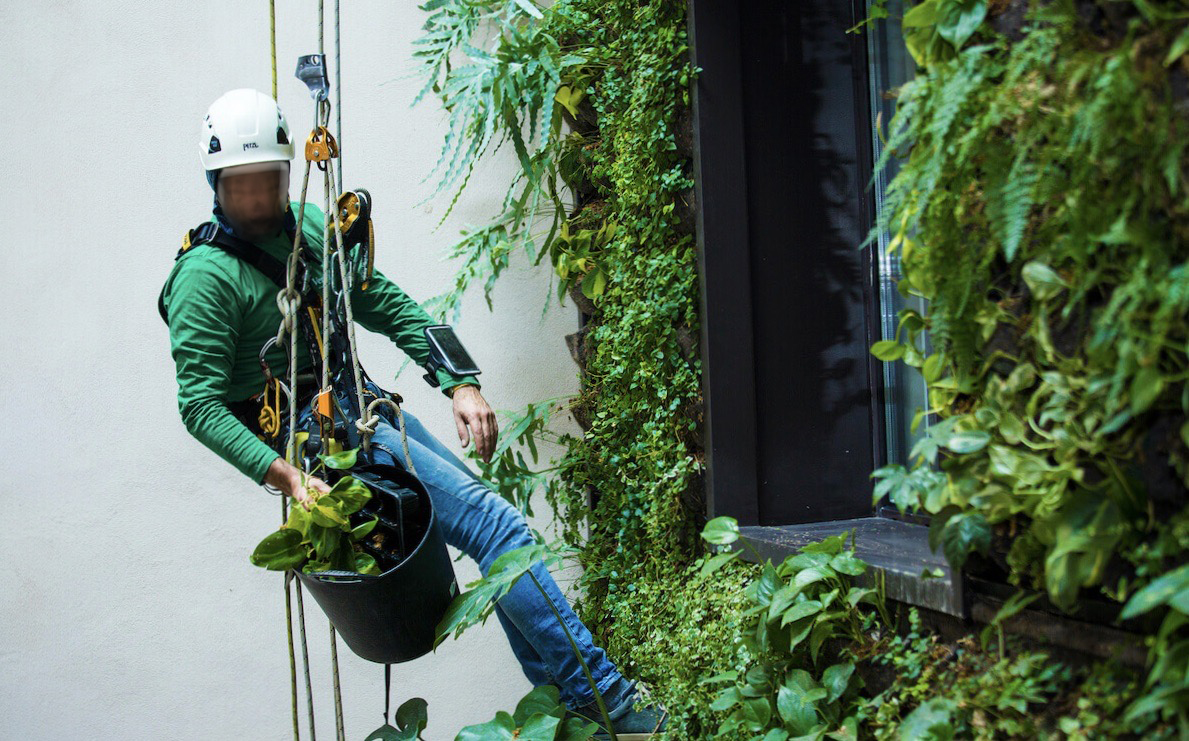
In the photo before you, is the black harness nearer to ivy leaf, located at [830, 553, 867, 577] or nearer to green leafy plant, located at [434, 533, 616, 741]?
green leafy plant, located at [434, 533, 616, 741]

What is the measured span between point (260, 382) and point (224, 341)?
19 cm

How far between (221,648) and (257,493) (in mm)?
573

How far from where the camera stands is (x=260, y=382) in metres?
2.41

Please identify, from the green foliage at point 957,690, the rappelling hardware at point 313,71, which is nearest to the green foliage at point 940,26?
the green foliage at point 957,690

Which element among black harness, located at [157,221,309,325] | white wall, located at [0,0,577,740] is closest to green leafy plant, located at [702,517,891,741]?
black harness, located at [157,221,309,325]

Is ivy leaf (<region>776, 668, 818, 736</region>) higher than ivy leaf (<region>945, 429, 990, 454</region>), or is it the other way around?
ivy leaf (<region>945, 429, 990, 454</region>)

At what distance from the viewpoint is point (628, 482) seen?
2795 mm

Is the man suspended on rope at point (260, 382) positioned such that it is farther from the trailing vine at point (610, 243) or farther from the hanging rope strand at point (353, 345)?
the trailing vine at point (610, 243)

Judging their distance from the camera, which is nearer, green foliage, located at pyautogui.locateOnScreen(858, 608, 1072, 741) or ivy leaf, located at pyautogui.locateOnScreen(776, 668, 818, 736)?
green foliage, located at pyautogui.locateOnScreen(858, 608, 1072, 741)

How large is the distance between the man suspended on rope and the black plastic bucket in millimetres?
169

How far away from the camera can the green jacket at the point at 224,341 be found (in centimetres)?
215

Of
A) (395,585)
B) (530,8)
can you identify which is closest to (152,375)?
(530,8)

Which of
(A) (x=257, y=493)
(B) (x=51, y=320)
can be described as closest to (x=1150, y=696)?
(A) (x=257, y=493)

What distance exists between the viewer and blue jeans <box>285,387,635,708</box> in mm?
2270
